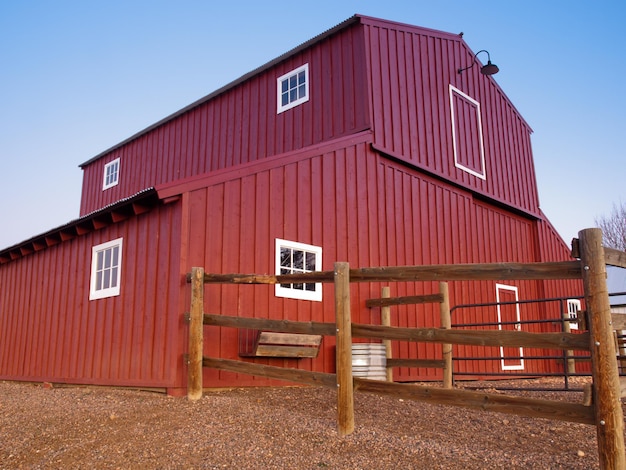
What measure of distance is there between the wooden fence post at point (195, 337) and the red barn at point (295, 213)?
0.56 meters

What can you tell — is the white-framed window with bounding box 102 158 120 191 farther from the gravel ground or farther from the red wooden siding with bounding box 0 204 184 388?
the gravel ground

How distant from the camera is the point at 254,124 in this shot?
1361 cm

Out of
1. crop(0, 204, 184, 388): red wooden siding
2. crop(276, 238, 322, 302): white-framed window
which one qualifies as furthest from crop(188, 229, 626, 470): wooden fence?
crop(276, 238, 322, 302): white-framed window

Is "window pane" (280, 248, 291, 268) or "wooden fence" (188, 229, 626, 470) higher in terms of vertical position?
"window pane" (280, 248, 291, 268)

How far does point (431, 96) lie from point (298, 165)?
496 centimetres

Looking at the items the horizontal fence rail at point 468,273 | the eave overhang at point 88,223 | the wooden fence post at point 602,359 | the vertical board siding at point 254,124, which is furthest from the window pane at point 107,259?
the wooden fence post at point 602,359

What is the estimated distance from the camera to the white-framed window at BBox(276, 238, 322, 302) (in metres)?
8.75

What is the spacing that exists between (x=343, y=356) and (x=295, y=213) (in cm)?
418

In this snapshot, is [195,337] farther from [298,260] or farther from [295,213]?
[295,213]

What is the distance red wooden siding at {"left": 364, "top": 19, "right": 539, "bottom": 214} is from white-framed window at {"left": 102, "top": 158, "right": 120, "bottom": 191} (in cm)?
1007

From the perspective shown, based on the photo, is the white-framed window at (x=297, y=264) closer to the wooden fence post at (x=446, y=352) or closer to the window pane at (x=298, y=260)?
the window pane at (x=298, y=260)

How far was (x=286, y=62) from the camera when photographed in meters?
13.0

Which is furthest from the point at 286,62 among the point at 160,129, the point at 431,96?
the point at 160,129

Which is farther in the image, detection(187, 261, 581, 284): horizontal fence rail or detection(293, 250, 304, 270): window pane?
detection(293, 250, 304, 270): window pane
